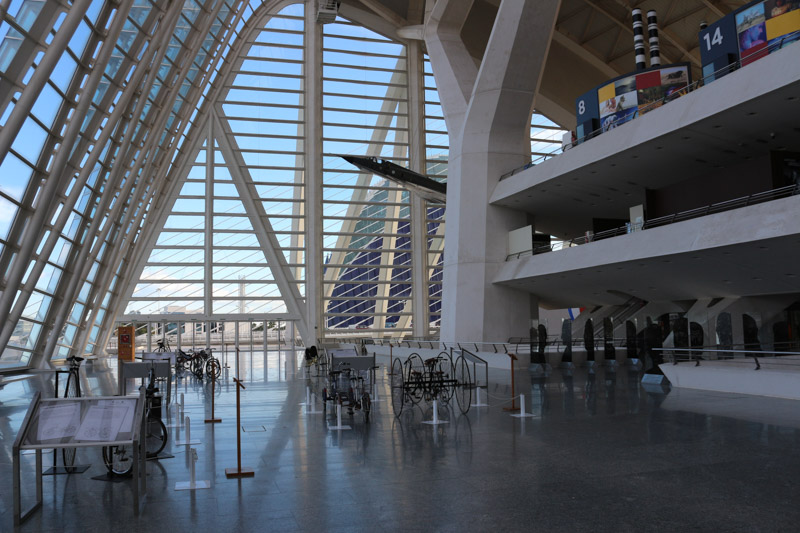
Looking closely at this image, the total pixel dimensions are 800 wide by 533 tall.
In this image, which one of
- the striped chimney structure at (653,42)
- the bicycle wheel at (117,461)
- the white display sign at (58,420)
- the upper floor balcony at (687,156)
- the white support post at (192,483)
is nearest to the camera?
the white display sign at (58,420)

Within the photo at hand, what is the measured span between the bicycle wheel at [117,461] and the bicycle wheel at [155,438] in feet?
2.49

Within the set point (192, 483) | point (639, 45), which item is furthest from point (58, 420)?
point (639, 45)

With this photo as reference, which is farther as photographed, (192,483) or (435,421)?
(435,421)

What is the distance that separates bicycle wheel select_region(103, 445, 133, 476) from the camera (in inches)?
316

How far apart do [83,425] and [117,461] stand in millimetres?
Answer: 1537

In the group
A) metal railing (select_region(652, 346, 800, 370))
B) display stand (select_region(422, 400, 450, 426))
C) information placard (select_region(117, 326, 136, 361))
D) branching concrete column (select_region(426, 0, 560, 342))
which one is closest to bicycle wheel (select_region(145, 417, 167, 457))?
display stand (select_region(422, 400, 450, 426))

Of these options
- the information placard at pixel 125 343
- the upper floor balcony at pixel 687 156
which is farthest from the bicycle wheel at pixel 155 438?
the upper floor balcony at pixel 687 156

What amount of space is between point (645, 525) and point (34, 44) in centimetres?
1547

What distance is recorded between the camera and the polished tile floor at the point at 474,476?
5.99 m

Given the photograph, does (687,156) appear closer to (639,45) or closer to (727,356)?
(639,45)

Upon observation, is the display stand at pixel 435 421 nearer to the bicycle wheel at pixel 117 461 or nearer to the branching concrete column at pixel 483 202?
the bicycle wheel at pixel 117 461

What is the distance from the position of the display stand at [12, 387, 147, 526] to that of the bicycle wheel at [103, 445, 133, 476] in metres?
0.99

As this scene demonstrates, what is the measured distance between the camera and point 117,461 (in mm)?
8172

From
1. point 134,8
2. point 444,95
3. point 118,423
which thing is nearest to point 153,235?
point 444,95
